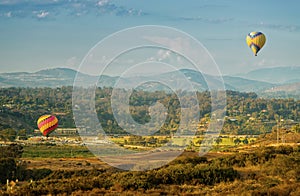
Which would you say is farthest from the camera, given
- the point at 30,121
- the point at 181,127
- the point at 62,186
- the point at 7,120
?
the point at 30,121

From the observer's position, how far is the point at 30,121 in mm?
85125

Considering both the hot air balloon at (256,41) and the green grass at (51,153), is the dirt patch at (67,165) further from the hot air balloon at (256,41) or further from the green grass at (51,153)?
the hot air balloon at (256,41)

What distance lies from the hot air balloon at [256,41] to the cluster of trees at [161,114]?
13.0 metres

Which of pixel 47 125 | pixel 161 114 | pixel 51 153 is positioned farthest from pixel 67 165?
pixel 161 114

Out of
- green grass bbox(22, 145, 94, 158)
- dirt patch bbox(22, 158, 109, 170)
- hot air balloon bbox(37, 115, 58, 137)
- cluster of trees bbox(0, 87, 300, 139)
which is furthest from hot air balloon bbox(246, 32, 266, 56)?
dirt patch bbox(22, 158, 109, 170)

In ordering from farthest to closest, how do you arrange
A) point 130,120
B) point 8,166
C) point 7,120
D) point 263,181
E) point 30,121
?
point 30,121
point 7,120
point 130,120
point 8,166
point 263,181

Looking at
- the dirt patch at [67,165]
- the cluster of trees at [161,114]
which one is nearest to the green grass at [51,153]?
the cluster of trees at [161,114]

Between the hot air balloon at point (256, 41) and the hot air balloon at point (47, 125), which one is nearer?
the hot air balloon at point (47, 125)

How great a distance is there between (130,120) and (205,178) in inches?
1026

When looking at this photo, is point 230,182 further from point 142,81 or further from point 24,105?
point 24,105

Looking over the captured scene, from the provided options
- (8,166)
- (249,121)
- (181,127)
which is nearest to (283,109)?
(249,121)

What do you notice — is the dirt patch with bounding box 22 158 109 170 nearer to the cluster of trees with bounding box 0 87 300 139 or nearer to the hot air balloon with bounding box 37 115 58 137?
the hot air balloon with bounding box 37 115 58 137

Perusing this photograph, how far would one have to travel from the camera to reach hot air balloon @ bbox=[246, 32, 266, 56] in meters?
44.5

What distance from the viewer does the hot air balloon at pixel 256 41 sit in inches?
1751
